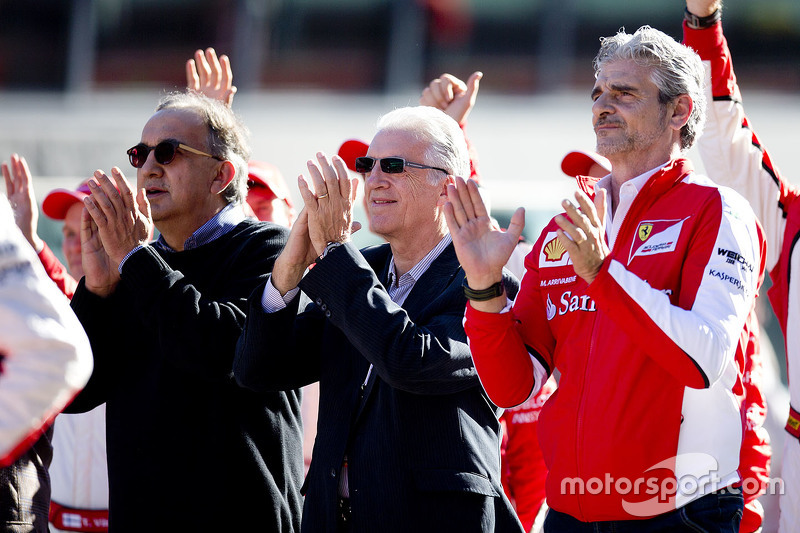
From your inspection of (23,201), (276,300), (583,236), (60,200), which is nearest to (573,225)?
(583,236)

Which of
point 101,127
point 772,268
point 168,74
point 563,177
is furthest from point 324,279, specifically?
point 168,74

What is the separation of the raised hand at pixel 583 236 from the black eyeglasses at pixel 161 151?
5.16 feet

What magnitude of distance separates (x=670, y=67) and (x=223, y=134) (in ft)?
5.13

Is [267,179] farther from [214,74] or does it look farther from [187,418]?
[187,418]

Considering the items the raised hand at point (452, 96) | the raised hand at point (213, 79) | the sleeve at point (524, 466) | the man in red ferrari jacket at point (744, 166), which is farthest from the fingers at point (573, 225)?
the raised hand at point (213, 79)

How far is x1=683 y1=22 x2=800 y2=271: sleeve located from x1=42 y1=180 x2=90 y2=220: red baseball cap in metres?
2.77

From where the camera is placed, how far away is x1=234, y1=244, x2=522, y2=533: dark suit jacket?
8.46 feet

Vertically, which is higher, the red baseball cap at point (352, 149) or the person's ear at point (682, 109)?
the red baseball cap at point (352, 149)

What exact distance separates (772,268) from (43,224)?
4683mm

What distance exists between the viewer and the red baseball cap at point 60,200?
4.73 m

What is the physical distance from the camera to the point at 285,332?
2875 mm

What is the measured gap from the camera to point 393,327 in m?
2.59

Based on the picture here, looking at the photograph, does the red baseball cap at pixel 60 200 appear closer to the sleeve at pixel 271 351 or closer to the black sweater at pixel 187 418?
the black sweater at pixel 187 418

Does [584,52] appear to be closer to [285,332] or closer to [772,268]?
[772,268]
